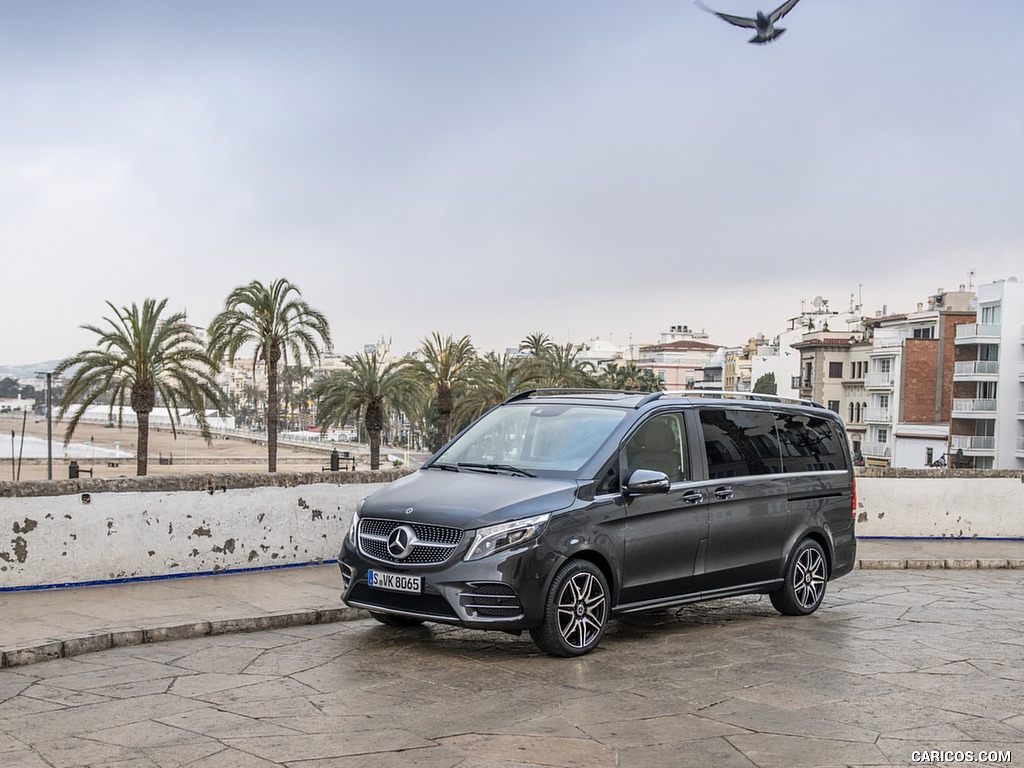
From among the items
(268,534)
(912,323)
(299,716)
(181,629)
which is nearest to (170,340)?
(268,534)

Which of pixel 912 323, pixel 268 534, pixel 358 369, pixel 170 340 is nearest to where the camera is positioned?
pixel 268 534

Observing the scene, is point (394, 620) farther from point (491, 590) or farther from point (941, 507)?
point (941, 507)

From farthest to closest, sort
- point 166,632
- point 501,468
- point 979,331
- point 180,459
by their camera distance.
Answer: point 180,459 → point 979,331 → point 501,468 → point 166,632

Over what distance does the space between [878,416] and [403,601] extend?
9070 cm

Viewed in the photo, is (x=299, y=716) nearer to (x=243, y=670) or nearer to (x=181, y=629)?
(x=243, y=670)

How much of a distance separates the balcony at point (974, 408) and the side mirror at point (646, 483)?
7835 cm

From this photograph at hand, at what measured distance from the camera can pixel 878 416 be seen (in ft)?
305

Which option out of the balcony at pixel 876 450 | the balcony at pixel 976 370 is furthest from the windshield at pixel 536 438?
the balcony at pixel 876 450

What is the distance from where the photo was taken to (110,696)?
6.61 meters

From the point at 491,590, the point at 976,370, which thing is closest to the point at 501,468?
the point at 491,590

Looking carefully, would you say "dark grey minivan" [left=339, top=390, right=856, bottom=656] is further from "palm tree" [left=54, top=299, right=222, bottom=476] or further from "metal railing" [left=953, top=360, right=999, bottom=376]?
"metal railing" [left=953, top=360, right=999, bottom=376]

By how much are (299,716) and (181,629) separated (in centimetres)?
265

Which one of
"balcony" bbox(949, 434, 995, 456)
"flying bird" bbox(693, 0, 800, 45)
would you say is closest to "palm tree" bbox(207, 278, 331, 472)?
"flying bird" bbox(693, 0, 800, 45)

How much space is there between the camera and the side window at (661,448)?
8617 mm
